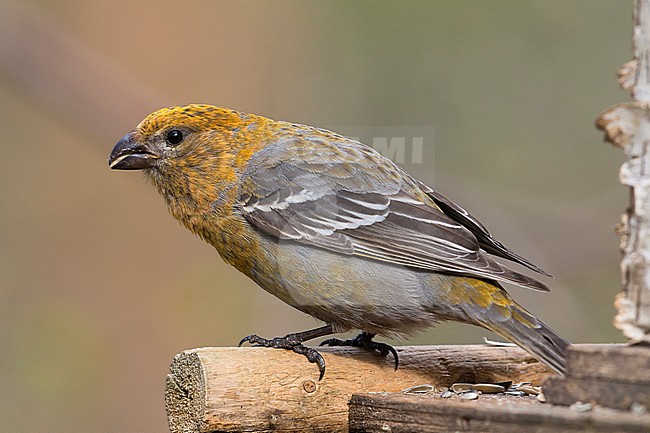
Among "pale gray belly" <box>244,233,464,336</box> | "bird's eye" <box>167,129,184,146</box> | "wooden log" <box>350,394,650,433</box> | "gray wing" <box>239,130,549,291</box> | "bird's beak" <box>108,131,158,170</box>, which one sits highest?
"bird's eye" <box>167,129,184,146</box>

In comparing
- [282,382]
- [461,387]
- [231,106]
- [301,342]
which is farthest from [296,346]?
[231,106]

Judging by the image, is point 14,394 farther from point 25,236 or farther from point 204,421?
point 204,421

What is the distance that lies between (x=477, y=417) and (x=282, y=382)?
0.83 metres

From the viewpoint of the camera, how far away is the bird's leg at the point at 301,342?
3.56 m

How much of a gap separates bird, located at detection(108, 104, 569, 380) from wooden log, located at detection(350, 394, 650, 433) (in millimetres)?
312

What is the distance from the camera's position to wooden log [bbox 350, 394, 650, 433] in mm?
2518

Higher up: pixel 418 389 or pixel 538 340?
pixel 538 340

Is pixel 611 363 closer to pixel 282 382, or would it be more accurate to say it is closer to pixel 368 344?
pixel 282 382

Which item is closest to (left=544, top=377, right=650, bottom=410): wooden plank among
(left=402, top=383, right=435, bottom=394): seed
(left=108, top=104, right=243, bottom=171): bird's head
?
(left=402, top=383, right=435, bottom=394): seed

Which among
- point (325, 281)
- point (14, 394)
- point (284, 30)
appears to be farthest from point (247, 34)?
point (325, 281)

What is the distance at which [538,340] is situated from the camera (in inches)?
138

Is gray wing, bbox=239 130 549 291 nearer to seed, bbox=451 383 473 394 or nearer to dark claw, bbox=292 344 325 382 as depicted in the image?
seed, bbox=451 383 473 394

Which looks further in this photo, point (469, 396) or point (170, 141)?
point (170, 141)

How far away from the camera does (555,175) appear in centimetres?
643
